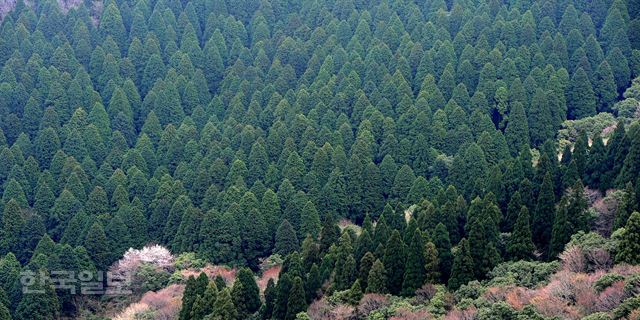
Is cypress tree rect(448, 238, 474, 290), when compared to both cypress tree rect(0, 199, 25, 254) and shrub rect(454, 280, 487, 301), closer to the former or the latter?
shrub rect(454, 280, 487, 301)

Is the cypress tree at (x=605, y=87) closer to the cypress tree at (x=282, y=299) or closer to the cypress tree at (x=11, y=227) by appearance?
the cypress tree at (x=282, y=299)

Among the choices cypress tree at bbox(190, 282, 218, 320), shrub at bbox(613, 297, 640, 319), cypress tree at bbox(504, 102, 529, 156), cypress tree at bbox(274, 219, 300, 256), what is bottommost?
shrub at bbox(613, 297, 640, 319)

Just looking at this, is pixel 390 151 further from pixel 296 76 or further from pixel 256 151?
pixel 296 76

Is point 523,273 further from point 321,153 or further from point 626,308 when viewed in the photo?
point 321,153

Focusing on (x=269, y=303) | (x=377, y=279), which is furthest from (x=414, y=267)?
(x=269, y=303)

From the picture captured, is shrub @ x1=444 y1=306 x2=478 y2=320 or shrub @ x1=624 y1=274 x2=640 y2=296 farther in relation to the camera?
shrub @ x1=444 y1=306 x2=478 y2=320

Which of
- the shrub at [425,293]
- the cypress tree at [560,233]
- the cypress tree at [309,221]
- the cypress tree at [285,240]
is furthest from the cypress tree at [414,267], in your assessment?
the cypress tree at [309,221]

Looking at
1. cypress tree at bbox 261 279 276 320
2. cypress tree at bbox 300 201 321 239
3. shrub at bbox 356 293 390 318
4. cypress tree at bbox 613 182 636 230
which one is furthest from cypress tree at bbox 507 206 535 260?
cypress tree at bbox 300 201 321 239

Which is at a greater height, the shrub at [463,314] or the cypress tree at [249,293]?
the cypress tree at [249,293]
